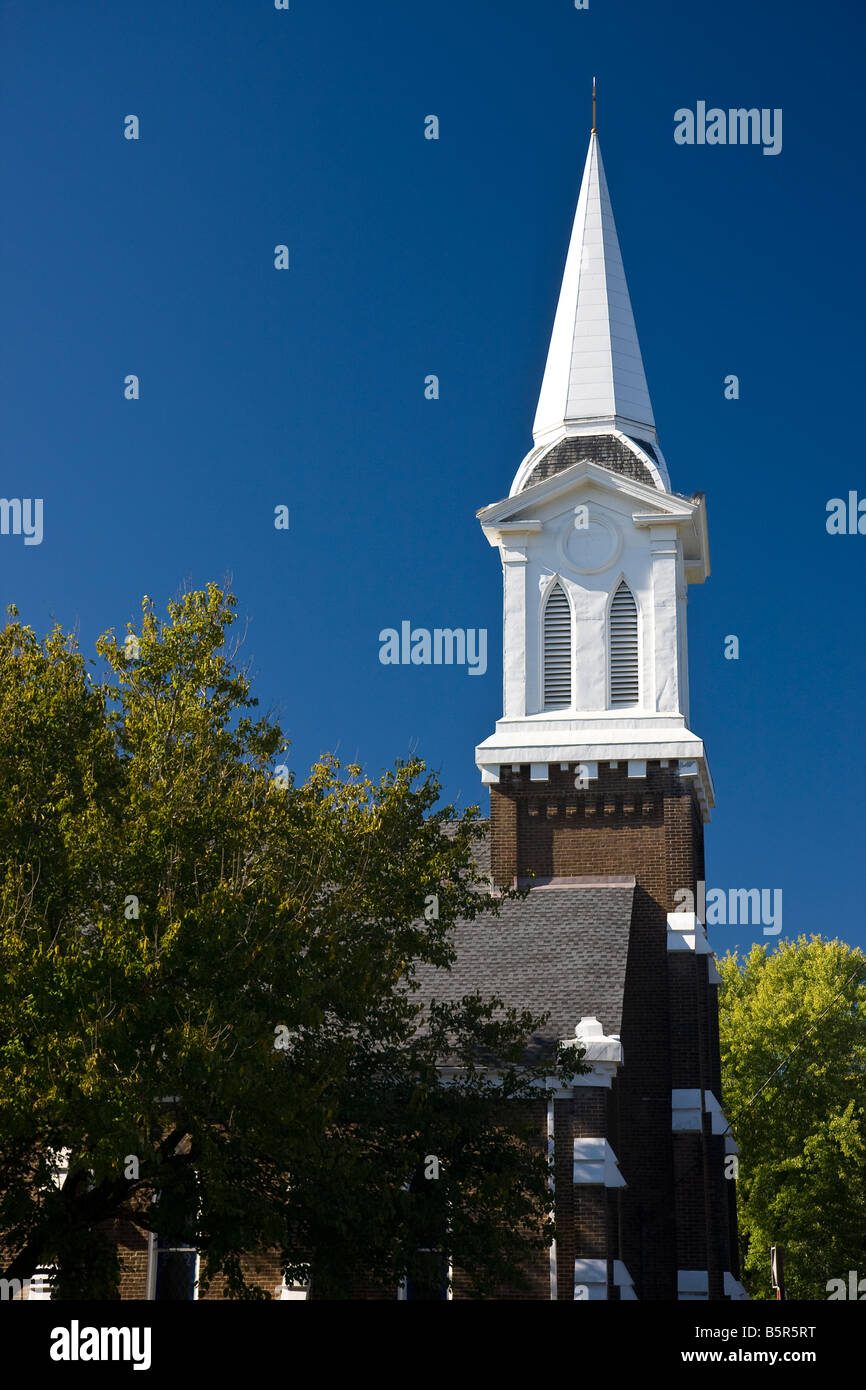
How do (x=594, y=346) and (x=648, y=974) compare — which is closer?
(x=648, y=974)

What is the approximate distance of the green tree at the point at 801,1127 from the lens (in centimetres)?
5412

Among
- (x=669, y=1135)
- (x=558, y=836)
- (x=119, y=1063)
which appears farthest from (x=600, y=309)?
(x=119, y=1063)

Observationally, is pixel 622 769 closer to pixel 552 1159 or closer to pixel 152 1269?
pixel 552 1159

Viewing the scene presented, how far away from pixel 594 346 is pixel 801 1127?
94.6 ft

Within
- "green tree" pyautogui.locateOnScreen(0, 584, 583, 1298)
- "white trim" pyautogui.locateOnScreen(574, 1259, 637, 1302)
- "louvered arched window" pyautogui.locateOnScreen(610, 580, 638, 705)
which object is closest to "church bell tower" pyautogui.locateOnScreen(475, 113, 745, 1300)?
"louvered arched window" pyautogui.locateOnScreen(610, 580, 638, 705)

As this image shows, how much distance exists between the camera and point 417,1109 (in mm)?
23172

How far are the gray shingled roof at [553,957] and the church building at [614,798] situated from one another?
0.05 meters

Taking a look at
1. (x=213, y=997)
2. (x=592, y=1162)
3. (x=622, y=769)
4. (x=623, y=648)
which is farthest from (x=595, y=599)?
(x=213, y=997)

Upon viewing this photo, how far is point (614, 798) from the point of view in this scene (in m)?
35.6

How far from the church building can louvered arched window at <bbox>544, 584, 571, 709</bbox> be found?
0.15 feet

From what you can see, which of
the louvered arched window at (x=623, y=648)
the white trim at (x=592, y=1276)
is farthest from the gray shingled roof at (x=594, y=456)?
the white trim at (x=592, y=1276)
